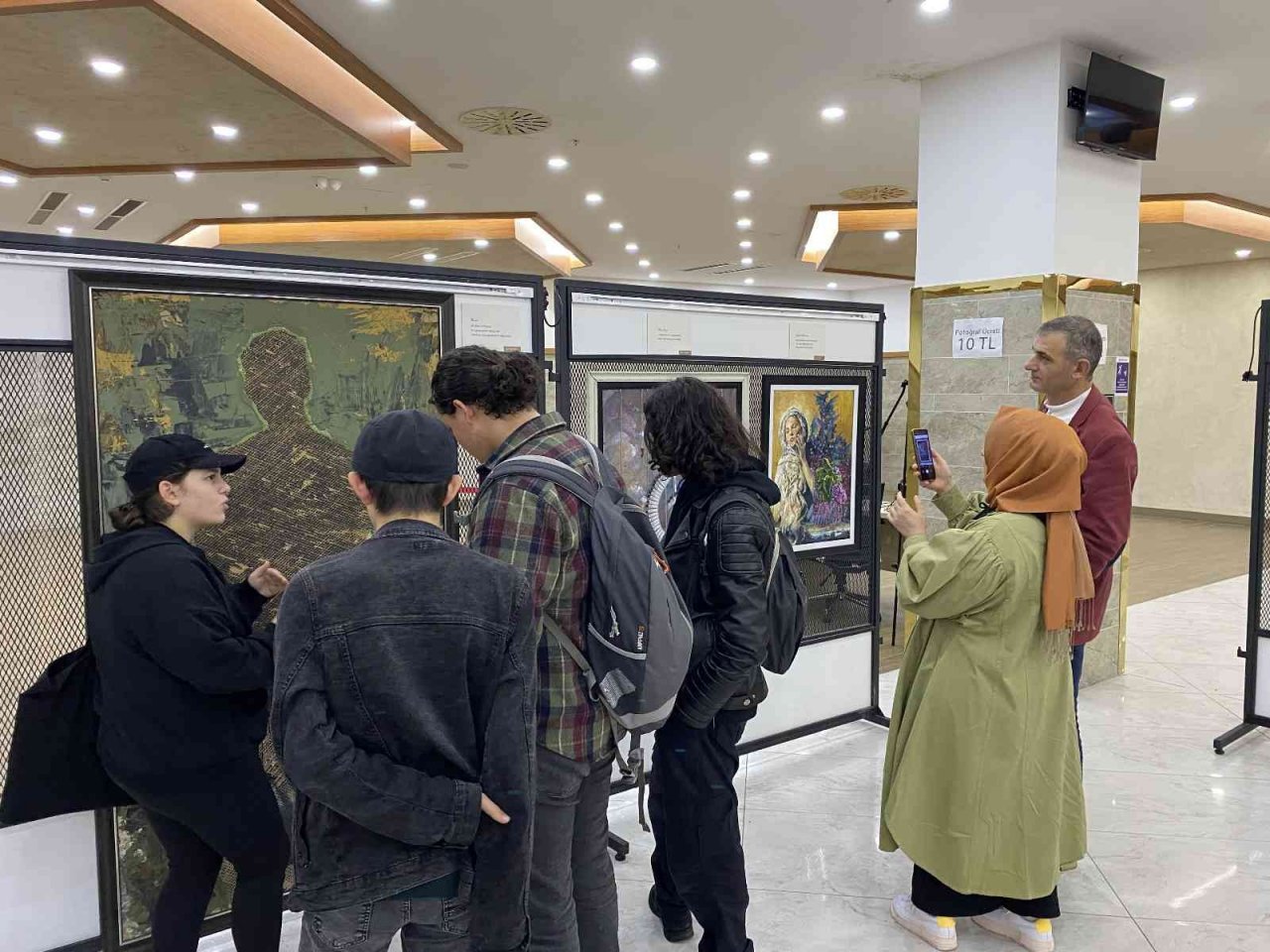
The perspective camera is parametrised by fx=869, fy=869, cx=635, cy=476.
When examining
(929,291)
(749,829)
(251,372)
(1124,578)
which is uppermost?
(929,291)

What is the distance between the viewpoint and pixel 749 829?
9.97 ft

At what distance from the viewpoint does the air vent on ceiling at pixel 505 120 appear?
235 inches

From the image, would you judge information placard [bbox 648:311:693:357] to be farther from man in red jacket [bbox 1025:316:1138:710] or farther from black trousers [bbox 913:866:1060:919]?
black trousers [bbox 913:866:1060:919]

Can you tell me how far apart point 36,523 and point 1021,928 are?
2707 mm

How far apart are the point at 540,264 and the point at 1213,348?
8.89m

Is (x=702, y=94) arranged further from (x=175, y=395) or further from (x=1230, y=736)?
(x=1230, y=736)

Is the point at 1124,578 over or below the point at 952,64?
below

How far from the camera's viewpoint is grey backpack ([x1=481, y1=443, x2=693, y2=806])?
169 cm

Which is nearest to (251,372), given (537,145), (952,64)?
(952,64)

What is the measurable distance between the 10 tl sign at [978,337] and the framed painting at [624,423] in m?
2.24

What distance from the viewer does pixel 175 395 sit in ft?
6.95

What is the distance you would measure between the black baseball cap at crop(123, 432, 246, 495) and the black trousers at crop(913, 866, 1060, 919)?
2.07m

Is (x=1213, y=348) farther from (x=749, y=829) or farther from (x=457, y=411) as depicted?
(x=457, y=411)

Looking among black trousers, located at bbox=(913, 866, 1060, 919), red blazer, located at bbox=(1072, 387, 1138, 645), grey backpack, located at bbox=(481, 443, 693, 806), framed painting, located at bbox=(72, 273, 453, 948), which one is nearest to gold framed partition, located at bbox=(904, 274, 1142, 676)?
red blazer, located at bbox=(1072, 387, 1138, 645)
